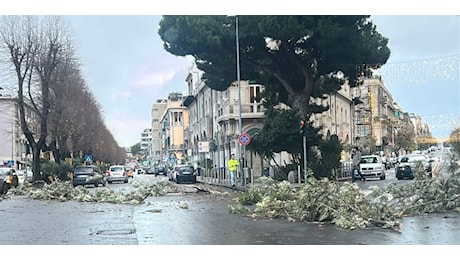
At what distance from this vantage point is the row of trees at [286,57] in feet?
91.4

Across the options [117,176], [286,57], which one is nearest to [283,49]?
[286,57]

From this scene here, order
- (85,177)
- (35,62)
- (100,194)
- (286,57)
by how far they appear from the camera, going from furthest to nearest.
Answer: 1. (35,62)
2. (85,177)
3. (286,57)
4. (100,194)

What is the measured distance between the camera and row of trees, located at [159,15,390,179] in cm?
2786

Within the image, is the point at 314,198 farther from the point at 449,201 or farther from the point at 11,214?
the point at 11,214

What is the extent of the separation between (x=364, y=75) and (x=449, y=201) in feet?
58.6

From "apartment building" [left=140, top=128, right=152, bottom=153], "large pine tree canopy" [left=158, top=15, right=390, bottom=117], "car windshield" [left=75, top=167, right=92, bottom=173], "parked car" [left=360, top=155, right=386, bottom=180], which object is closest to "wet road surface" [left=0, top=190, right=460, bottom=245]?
"large pine tree canopy" [left=158, top=15, right=390, bottom=117]

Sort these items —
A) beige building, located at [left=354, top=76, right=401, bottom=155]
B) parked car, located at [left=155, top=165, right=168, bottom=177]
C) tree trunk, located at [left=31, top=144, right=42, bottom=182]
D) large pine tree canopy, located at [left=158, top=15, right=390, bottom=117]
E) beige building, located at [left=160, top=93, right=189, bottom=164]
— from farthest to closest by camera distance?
beige building, located at [left=160, top=93, right=189, bottom=164] → parked car, located at [left=155, top=165, right=168, bottom=177] → beige building, located at [left=354, top=76, right=401, bottom=155] → tree trunk, located at [left=31, top=144, right=42, bottom=182] → large pine tree canopy, located at [left=158, top=15, right=390, bottom=117]

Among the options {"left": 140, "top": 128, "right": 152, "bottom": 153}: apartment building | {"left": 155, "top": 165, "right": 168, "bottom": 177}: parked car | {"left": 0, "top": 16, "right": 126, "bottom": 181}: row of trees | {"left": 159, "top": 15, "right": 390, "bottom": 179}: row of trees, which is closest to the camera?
{"left": 159, "top": 15, "right": 390, "bottom": 179}: row of trees

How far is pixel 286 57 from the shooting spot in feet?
105

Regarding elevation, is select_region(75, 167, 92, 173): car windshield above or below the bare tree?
below

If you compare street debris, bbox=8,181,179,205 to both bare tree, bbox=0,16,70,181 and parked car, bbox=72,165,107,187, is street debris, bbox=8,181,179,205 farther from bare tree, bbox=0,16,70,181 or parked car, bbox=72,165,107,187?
bare tree, bbox=0,16,70,181

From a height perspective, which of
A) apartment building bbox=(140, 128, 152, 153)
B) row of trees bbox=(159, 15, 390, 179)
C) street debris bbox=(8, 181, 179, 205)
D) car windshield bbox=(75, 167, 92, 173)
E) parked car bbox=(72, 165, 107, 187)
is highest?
row of trees bbox=(159, 15, 390, 179)

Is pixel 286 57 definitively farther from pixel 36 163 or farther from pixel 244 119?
pixel 36 163

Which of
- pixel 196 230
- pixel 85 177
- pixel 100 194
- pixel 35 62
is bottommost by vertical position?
pixel 196 230
